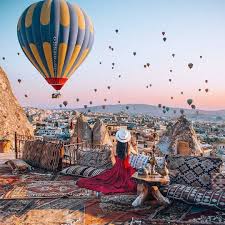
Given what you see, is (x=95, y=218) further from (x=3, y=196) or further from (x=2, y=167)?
(x=2, y=167)

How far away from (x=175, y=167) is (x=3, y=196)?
4079mm

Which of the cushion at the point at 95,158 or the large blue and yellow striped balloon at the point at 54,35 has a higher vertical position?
the large blue and yellow striped balloon at the point at 54,35

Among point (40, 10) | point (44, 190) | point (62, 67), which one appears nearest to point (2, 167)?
point (44, 190)

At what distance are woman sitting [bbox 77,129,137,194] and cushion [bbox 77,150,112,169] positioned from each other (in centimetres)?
125

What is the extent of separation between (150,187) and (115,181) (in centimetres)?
158

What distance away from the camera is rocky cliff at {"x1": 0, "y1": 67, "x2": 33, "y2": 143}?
2506cm

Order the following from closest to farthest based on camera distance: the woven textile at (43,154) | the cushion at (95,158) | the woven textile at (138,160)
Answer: the woven textile at (138,160) < the cushion at (95,158) < the woven textile at (43,154)

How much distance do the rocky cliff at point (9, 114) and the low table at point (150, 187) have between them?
55.3 feet

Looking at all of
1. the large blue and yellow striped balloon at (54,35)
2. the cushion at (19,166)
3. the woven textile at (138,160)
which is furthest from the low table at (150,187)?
the large blue and yellow striped balloon at (54,35)

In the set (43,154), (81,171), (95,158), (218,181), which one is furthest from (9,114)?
(218,181)

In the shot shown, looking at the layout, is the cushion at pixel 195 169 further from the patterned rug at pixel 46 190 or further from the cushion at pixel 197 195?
the patterned rug at pixel 46 190

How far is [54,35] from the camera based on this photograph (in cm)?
1460

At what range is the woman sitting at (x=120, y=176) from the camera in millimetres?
8992

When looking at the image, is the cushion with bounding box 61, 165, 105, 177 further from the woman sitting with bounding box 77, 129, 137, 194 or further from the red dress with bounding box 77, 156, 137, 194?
the woman sitting with bounding box 77, 129, 137, 194
